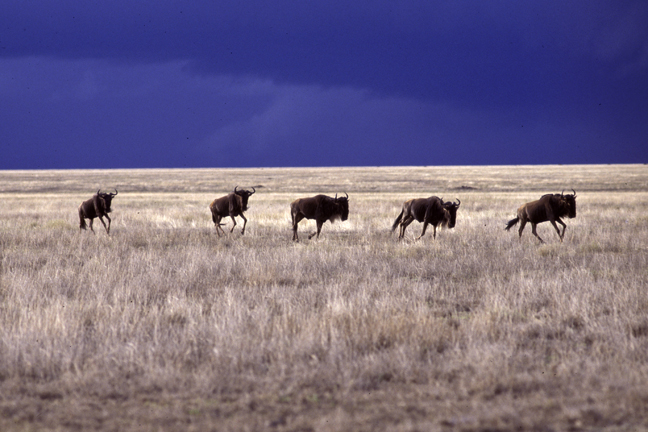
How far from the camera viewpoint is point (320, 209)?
608 inches

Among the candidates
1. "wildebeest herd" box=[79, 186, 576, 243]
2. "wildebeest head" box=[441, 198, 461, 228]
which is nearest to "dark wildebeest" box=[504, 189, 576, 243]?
"wildebeest herd" box=[79, 186, 576, 243]

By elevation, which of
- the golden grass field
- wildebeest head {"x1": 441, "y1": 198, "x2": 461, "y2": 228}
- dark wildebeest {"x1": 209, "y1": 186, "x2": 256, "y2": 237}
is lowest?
the golden grass field

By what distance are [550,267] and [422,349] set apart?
6089 mm

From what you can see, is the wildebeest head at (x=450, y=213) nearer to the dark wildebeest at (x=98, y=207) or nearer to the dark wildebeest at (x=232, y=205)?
the dark wildebeest at (x=232, y=205)

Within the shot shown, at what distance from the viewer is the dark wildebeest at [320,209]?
15.3m

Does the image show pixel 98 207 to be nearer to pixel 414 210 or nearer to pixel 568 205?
pixel 414 210

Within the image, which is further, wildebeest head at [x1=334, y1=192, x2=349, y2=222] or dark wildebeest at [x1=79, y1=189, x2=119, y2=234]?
dark wildebeest at [x1=79, y1=189, x2=119, y2=234]

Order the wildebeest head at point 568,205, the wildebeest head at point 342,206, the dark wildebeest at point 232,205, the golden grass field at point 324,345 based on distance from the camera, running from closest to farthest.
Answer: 1. the golden grass field at point 324,345
2. the wildebeest head at point 568,205
3. the wildebeest head at point 342,206
4. the dark wildebeest at point 232,205

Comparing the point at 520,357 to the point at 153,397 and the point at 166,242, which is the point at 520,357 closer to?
the point at 153,397

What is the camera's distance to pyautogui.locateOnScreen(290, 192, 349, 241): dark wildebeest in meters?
15.3

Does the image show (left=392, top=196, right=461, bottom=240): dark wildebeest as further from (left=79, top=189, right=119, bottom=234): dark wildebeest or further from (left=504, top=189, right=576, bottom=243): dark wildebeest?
(left=79, top=189, right=119, bottom=234): dark wildebeest

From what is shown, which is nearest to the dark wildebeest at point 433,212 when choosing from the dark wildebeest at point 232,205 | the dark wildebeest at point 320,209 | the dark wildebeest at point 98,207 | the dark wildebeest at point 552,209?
the dark wildebeest at point 320,209

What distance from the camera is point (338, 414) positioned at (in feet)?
12.2

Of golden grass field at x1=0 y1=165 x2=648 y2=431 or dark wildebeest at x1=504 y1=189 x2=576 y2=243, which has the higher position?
dark wildebeest at x1=504 y1=189 x2=576 y2=243
